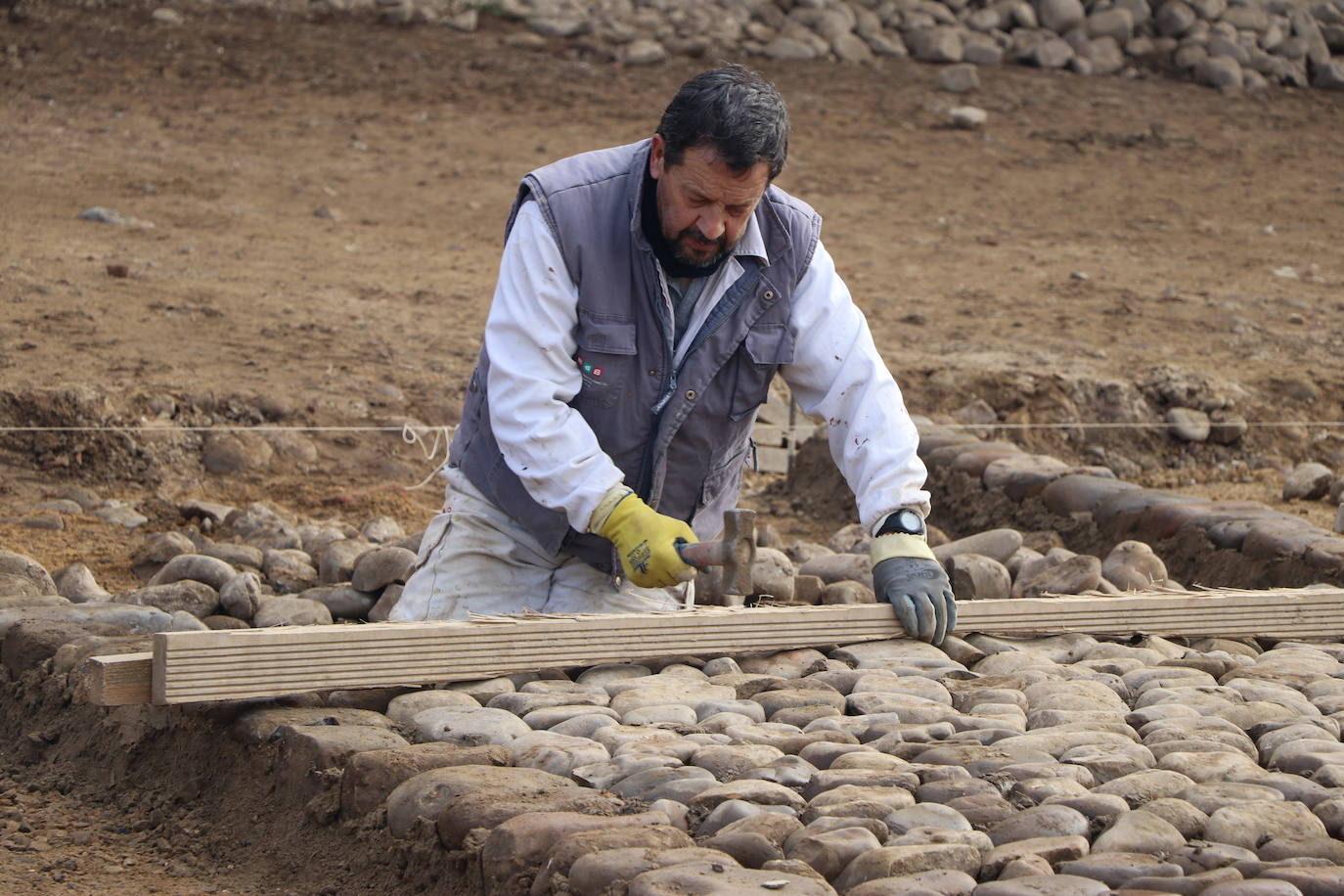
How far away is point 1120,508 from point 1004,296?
12.0ft

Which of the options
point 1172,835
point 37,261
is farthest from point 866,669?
point 37,261

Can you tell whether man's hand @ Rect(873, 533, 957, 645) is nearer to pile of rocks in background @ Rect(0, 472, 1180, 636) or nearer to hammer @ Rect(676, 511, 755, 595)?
hammer @ Rect(676, 511, 755, 595)

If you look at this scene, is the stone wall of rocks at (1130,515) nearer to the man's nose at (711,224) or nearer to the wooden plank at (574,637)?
the wooden plank at (574,637)

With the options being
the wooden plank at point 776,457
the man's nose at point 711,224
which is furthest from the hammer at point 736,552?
the wooden plank at point 776,457

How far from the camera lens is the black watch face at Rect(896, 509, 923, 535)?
11.7ft

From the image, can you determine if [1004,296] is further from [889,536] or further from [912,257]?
[889,536]

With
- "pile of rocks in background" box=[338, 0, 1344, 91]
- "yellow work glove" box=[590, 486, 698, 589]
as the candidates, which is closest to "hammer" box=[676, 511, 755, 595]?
"yellow work glove" box=[590, 486, 698, 589]

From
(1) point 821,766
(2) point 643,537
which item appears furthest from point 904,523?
(1) point 821,766

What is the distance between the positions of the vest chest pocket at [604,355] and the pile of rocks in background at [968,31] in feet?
30.7

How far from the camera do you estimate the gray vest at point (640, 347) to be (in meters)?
3.55

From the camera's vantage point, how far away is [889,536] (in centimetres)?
356

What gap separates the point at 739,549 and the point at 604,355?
66cm

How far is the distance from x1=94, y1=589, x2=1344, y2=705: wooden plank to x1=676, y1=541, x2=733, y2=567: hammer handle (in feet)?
0.80

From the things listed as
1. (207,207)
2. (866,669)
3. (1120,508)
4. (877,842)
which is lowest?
(207,207)
